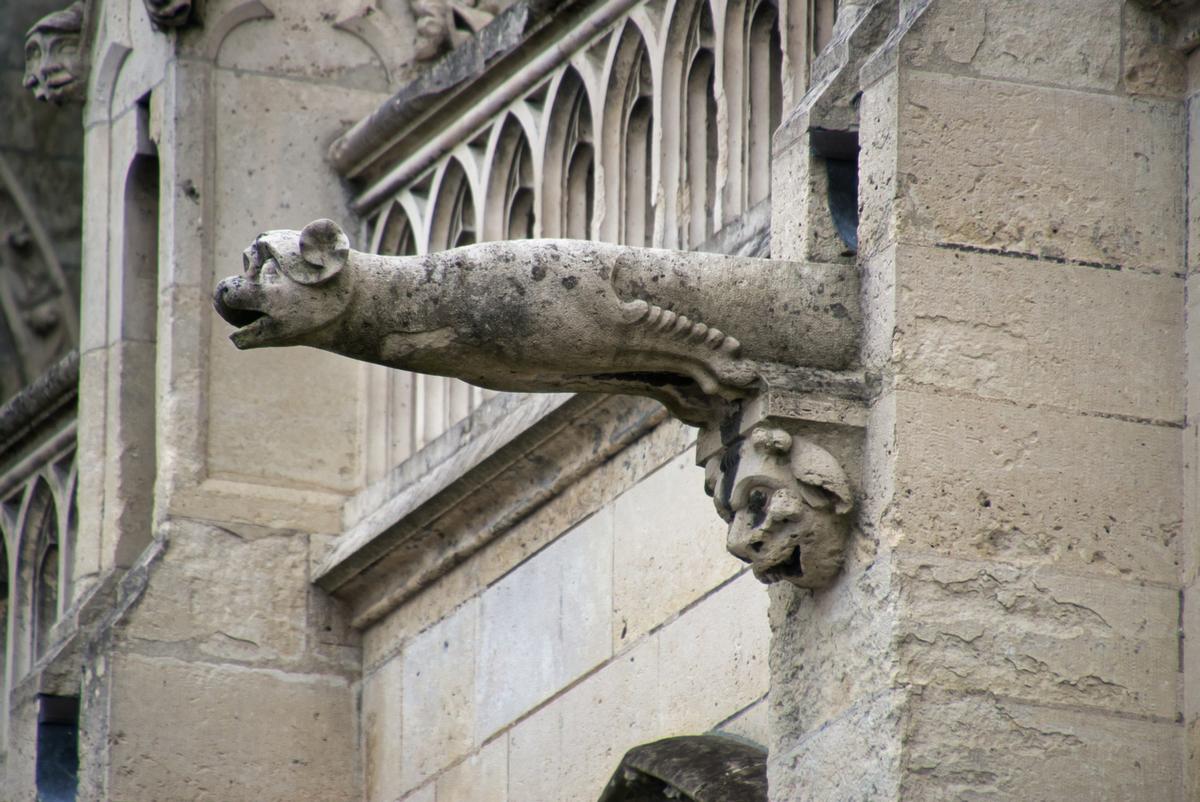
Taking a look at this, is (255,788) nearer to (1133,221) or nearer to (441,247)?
(441,247)

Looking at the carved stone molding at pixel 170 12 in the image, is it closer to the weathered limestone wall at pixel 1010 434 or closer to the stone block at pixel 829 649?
the weathered limestone wall at pixel 1010 434

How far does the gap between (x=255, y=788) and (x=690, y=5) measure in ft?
7.18

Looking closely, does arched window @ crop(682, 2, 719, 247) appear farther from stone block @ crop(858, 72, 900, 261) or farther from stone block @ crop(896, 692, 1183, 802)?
stone block @ crop(896, 692, 1183, 802)

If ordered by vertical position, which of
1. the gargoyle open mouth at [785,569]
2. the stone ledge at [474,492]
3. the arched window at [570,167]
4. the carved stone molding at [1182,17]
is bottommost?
the gargoyle open mouth at [785,569]

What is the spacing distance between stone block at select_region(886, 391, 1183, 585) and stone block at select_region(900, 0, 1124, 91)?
52cm

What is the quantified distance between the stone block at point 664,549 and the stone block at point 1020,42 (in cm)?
141

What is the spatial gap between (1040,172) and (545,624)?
2.27 m

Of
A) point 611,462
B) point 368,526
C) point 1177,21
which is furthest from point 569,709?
point 1177,21

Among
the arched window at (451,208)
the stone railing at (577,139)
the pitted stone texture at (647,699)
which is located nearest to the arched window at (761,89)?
the stone railing at (577,139)

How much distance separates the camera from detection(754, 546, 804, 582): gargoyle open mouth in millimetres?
4621

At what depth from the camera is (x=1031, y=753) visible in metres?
4.43

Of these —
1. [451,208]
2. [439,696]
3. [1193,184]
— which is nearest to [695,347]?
[1193,184]

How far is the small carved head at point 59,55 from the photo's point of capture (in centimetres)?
848

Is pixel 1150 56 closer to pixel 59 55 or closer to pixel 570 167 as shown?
pixel 570 167
